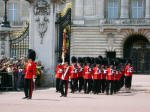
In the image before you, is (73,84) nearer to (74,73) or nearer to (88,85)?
(74,73)

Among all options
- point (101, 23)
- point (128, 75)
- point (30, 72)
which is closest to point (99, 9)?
point (101, 23)

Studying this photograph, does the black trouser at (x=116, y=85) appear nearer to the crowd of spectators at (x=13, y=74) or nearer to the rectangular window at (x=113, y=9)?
the crowd of spectators at (x=13, y=74)

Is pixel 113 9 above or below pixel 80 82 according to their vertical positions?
above

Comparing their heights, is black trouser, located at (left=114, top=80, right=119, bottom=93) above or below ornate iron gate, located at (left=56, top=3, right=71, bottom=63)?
below

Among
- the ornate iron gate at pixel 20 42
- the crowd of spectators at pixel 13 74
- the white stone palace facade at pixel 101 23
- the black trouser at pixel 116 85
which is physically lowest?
the black trouser at pixel 116 85

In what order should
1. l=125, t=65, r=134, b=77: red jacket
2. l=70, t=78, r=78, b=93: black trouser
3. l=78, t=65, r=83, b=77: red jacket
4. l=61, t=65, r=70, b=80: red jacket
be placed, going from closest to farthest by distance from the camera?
l=61, t=65, r=70, b=80: red jacket, l=70, t=78, r=78, b=93: black trouser, l=78, t=65, r=83, b=77: red jacket, l=125, t=65, r=134, b=77: red jacket

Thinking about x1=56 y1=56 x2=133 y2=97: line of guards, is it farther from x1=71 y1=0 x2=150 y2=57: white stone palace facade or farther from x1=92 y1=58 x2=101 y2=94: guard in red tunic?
x1=71 y1=0 x2=150 y2=57: white stone palace facade

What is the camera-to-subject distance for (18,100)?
1255 centimetres

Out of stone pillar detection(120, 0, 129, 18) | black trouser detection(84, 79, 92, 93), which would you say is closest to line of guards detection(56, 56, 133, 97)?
black trouser detection(84, 79, 92, 93)

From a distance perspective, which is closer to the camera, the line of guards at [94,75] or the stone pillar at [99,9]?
the line of guards at [94,75]

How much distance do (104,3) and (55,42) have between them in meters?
21.1

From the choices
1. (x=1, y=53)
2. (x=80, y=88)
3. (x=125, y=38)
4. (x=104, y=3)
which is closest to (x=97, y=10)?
(x=104, y=3)

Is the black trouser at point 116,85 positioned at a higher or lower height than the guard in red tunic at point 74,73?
lower

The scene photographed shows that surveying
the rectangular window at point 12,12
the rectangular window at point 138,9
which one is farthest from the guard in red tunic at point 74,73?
the rectangular window at point 12,12
